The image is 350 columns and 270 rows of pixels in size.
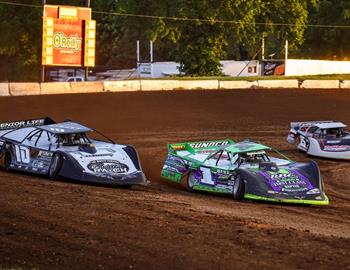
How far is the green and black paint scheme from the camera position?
13.5m

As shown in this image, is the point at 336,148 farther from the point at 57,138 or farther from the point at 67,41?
the point at 67,41

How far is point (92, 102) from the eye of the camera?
2898 centimetres

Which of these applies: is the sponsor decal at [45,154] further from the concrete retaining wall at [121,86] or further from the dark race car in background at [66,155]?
the concrete retaining wall at [121,86]

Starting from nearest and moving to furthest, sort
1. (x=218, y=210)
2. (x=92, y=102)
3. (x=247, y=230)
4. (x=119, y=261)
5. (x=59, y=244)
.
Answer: (x=119, y=261)
(x=59, y=244)
(x=247, y=230)
(x=218, y=210)
(x=92, y=102)

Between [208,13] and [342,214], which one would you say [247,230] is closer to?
[342,214]

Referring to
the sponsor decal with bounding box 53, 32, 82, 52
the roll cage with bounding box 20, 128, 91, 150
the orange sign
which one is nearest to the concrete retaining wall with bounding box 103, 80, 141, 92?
the orange sign

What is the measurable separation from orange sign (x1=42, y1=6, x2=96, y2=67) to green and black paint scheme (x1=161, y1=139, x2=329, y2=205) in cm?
1889

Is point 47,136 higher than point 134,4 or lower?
lower

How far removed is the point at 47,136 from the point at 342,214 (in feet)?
21.9

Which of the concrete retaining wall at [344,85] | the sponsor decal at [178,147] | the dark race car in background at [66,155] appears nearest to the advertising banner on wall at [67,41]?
the concrete retaining wall at [344,85]

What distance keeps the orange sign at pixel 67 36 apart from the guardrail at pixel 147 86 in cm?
370

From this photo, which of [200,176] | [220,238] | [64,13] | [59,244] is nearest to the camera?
[59,244]

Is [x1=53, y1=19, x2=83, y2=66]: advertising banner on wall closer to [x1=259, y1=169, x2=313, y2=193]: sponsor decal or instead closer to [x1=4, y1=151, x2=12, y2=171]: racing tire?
[x1=4, y1=151, x2=12, y2=171]: racing tire

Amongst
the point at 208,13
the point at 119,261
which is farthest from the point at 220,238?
the point at 208,13
